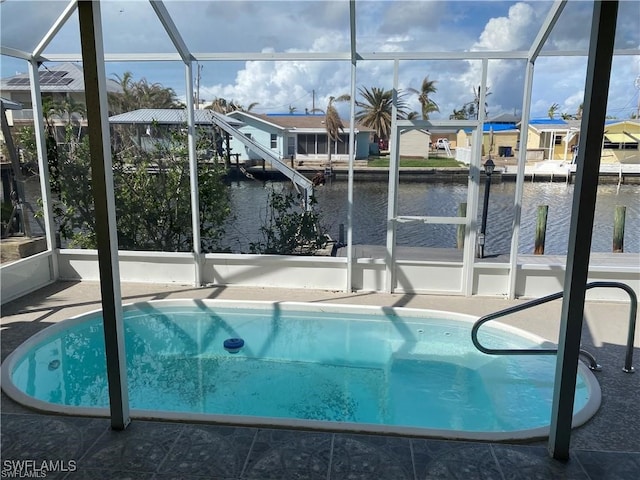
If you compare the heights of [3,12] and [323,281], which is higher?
[3,12]

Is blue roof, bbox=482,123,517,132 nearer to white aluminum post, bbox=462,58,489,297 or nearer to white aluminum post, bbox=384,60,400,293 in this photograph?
white aluminum post, bbox=462,58,489,297

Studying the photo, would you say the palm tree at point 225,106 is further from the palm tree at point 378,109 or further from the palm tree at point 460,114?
the palm tree at point 460,114

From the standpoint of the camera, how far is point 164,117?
6312 millimetres

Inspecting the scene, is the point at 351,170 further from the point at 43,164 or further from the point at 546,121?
the point at 43,164

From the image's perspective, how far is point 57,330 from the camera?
16.0 ft

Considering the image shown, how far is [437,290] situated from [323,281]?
1412 millimetres

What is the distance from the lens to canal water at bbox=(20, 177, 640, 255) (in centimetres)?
569

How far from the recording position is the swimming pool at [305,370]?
3.90 m

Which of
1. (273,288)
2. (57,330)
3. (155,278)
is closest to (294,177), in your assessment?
(273,288)

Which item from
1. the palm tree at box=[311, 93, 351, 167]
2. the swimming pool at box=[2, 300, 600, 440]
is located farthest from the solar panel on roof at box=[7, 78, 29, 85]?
the palm tree at box=[311, 93, 351, 167]

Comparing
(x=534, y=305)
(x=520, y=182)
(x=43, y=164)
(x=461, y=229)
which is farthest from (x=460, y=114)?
(x=43, y=164)

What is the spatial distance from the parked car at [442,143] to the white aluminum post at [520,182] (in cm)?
81

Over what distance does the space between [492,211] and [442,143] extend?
1.05 meters

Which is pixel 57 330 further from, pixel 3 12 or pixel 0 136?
pixel 3 12
